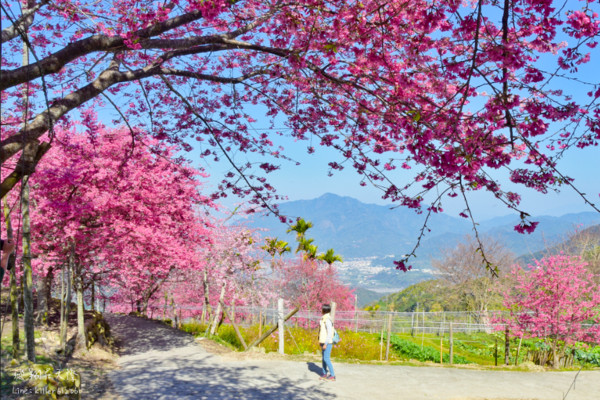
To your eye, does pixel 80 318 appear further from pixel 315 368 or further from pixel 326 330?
pixel 326 330

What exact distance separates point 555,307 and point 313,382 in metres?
8.90

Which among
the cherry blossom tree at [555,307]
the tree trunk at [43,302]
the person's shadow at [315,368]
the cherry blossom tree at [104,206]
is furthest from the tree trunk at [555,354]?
the tree trunk at [43,302]

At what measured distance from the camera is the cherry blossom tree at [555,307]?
13.2 meters

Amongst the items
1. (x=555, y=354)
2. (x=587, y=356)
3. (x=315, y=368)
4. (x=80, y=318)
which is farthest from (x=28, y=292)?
(x=587, y=356)

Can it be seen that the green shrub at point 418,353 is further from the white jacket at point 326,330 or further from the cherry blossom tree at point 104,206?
the cherry blossom tree at point 104,206

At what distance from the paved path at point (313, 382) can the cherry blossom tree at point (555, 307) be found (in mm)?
1950

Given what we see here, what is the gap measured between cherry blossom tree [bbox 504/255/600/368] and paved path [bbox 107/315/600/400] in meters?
1.95

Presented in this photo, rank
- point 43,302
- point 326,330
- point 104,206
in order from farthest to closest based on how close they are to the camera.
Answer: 1. point 43,302
2. point 104,206
3. point 326,330

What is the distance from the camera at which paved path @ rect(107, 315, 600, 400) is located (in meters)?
8.04

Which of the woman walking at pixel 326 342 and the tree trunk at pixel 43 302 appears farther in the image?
the tree trunk at pixel 43 302

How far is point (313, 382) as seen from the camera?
29.1 ft

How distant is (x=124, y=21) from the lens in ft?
16.6

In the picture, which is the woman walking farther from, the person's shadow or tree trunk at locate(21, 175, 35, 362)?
tree trunk at locate(21, 175, 35, 362)

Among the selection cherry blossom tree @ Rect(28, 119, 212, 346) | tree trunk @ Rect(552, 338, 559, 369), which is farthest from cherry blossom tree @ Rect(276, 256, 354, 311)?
cherry blossom tree @ Rect(28, 119, 212, 346)
